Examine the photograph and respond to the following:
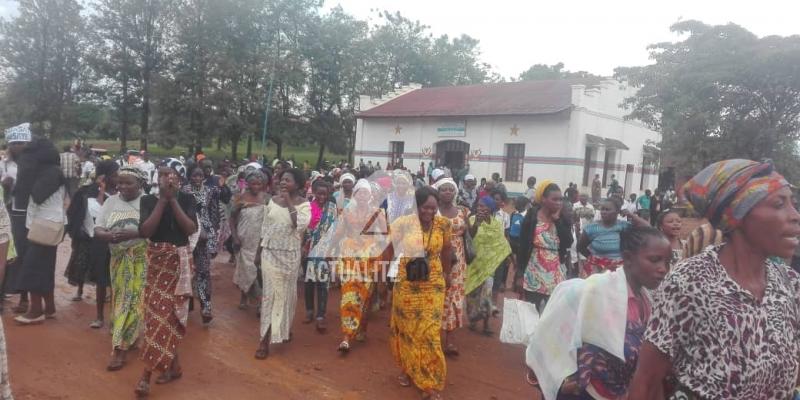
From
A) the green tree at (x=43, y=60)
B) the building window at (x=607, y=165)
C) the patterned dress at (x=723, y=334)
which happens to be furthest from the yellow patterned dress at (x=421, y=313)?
the green tree at (x=43, y=60)

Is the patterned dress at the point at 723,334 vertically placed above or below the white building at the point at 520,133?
below

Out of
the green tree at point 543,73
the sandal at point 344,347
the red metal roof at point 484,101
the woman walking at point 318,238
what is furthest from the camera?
the green tree at point 543,73

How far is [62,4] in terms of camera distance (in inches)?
1130

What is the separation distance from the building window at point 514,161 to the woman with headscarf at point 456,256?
1784 centimetres

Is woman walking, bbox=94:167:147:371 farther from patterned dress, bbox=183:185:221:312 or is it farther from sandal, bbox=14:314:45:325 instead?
sandal, bbox=14:314:45:325

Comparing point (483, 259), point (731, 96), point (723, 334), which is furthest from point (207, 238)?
point (731, 96)

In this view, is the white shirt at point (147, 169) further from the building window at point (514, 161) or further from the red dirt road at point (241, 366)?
the building window at point (514, 161)

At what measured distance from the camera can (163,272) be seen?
4277 millimetres

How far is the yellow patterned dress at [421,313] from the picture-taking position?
14.2 feet

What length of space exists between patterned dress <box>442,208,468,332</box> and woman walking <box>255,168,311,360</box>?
152 centimetres

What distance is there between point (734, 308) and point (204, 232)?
5.45 meters

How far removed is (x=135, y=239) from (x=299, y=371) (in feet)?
6.10

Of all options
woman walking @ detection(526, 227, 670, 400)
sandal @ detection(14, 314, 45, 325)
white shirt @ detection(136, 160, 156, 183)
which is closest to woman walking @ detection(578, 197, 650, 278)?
woman walking @ detection(526, 227, 670, 400)

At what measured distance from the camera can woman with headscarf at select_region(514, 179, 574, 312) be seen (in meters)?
5.43
